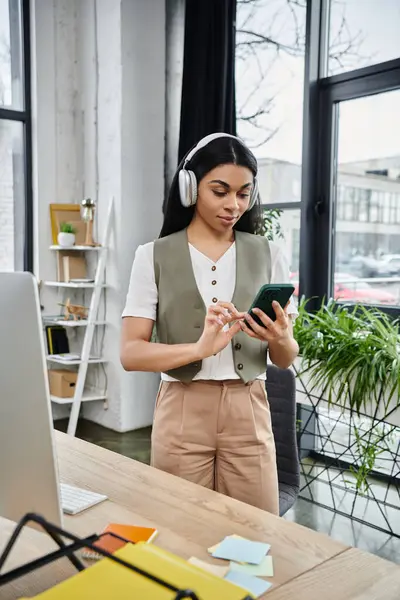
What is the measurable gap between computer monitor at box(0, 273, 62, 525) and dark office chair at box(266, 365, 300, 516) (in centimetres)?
124

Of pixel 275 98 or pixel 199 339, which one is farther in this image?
pixel 275 98

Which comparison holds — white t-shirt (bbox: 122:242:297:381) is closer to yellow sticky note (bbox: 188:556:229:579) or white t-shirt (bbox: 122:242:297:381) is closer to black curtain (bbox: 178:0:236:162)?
yellow sticky note (bbox: 188:556:229:579)

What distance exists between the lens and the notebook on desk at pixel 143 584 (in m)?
0.61

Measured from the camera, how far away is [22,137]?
4281 mm

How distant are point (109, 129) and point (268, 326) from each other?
313cm

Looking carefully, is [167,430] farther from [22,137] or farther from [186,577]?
[22,137]

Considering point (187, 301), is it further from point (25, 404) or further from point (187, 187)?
point (25, 404)

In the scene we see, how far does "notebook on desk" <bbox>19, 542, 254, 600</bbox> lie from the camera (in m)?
0.61

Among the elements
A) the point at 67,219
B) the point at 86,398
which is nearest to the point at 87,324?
the point at 86,398

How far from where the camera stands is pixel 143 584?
24.8 inches

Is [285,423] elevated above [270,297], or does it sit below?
below

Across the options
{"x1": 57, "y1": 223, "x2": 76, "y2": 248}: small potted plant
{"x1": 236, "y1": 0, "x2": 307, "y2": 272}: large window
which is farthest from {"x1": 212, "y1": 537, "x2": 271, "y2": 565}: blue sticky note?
{"x1": 57, "y1": 223, "x2": 76, "y2": 248}: small potted plant

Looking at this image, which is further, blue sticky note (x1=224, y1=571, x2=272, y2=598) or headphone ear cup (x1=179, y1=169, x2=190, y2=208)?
headphone ear cup (x1=179, y1=169, x2=190, y2=208)

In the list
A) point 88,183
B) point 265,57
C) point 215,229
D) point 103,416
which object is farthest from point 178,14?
point 215,229
